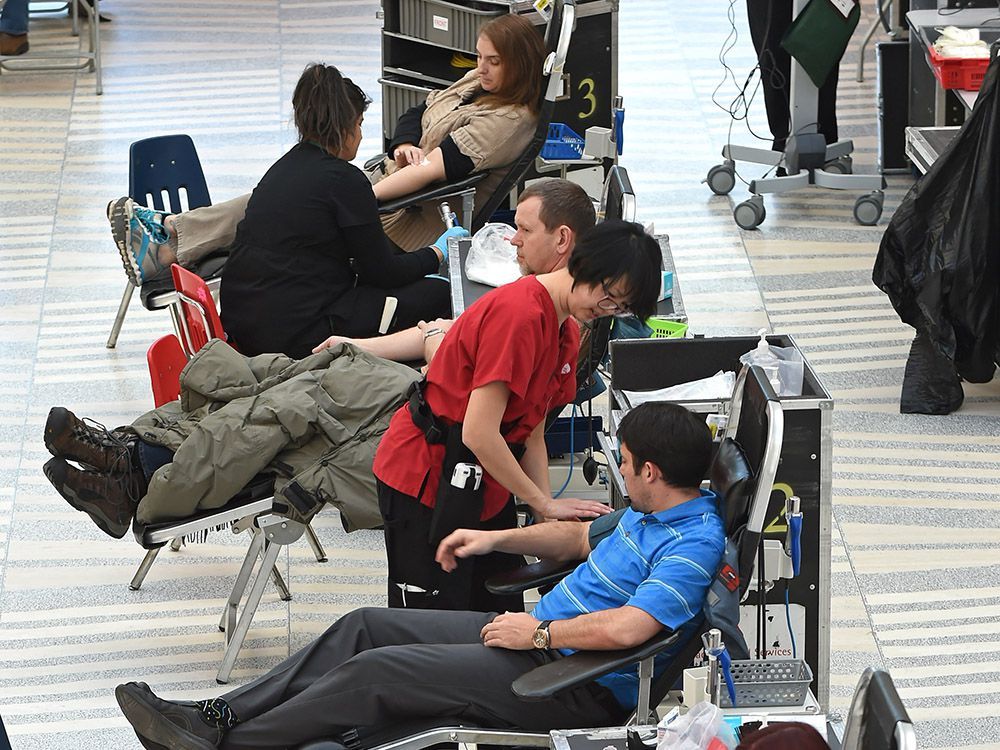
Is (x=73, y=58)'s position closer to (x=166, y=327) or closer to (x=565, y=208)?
(x=166, y=327)

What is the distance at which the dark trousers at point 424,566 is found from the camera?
361 centimetres

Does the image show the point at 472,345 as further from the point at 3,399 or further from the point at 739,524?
the point at 3,399

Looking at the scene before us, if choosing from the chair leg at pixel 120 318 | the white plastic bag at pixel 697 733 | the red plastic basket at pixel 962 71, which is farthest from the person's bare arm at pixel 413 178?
the white plastic bag at pixel 697 733

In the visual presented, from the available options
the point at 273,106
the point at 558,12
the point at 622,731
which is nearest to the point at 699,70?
the point at 273,106

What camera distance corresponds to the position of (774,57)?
7250 millimetres

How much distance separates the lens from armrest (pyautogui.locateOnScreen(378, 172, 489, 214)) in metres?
5.63

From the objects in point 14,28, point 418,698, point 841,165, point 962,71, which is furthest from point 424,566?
point 14,28

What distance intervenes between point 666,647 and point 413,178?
9.65ft

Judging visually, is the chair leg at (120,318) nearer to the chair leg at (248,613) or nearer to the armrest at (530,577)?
the chair leg at (248,613)

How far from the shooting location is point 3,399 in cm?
569

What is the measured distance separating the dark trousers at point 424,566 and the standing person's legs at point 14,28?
6.53m

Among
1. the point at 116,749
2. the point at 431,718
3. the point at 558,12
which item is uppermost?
the point at 558,12

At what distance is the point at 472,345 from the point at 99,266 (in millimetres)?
3842

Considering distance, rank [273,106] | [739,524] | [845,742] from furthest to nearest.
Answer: [273,106]
[739,524]
[845,742]
